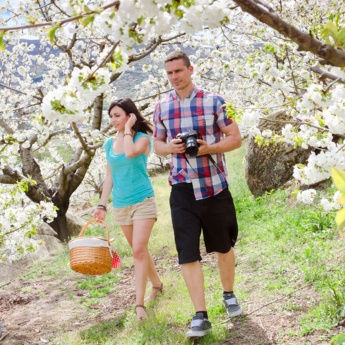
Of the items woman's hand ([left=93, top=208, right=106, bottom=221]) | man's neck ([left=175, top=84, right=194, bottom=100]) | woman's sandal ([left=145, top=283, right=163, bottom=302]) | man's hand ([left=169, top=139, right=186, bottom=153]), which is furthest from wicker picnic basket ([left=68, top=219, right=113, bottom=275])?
man's neck ([left=175, top=84, right=194, bottom=100])

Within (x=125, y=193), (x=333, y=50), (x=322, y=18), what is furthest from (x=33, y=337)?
(x=322, y=18)

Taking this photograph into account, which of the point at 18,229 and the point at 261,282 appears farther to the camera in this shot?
the point at 18,229

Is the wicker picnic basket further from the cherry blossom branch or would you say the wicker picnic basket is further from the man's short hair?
the cherry blossom branch

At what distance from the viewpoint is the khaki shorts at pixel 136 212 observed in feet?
14.7

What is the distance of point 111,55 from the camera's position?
2.06m

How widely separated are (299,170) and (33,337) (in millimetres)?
2748

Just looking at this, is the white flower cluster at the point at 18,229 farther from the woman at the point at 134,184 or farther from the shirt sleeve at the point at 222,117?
the shirt sleeve at the point at 222,117

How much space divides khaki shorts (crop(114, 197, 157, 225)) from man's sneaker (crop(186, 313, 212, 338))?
1.08m

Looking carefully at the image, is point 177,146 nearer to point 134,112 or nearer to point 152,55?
point 134,112

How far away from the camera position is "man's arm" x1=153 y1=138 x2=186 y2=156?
3648mm

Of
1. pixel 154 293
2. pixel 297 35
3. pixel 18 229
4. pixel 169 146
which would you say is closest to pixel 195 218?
pixel 169 146

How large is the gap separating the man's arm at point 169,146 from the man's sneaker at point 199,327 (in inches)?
46.4

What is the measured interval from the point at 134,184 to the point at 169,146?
35.1 inches

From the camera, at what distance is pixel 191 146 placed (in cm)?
357
